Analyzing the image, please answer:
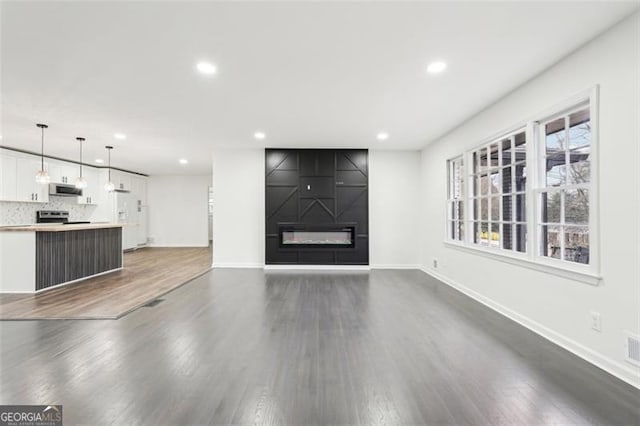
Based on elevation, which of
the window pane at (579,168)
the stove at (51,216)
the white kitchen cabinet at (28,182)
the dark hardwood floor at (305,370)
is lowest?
the dark hardwood floor at (305,370)

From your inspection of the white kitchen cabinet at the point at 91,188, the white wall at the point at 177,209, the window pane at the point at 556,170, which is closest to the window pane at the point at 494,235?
the window pane at the point at 556,170

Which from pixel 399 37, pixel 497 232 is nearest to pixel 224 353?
pixel 399 37

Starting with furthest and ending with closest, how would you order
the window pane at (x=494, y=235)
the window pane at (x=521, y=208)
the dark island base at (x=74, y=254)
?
the dark island base at (x=74, y=254) → the window pane at (x=494, y=235) → the window pane at (x=521, y=208)

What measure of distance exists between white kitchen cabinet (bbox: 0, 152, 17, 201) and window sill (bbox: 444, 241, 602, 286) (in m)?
9.21

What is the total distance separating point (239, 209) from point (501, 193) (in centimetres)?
505

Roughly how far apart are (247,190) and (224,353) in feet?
14.6

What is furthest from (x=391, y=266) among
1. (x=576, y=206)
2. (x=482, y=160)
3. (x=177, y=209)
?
(x=177, y=209)

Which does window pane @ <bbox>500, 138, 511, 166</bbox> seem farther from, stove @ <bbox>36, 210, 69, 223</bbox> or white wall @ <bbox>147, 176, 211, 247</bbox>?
stove @ <bbox>36, 210, 69, 223</bbox>

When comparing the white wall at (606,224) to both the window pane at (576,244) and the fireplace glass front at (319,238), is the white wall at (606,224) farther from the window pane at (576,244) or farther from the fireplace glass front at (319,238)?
the fireplace glass front at (319,238)

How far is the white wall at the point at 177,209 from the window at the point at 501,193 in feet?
29.5

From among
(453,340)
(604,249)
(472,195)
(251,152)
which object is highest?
(251,152)

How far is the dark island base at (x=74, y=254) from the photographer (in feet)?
14.8

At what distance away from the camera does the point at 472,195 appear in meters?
4.50

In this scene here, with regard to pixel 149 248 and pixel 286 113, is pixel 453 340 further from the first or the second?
pixel 149 248
